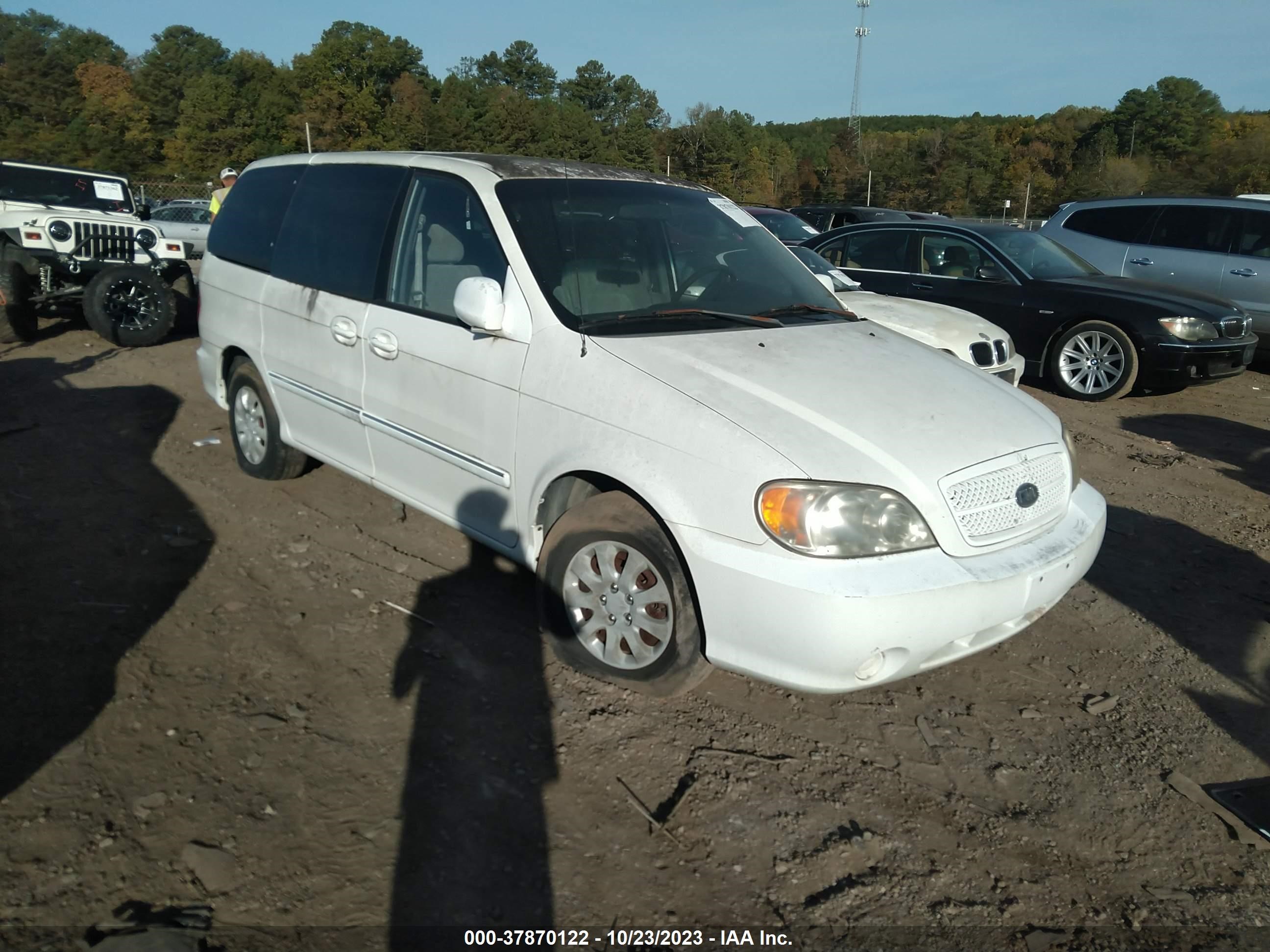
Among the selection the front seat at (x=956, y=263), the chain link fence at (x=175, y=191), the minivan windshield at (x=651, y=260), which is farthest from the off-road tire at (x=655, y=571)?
the chain link fence at (x=175, y=191)

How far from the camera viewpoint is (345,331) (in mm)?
4234

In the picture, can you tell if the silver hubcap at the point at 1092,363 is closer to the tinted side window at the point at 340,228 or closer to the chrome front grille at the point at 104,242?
the tinted side window at the point at 340,228

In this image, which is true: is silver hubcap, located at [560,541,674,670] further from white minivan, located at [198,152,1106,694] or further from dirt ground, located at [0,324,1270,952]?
dirt ground, located at [0,324,1270,952]

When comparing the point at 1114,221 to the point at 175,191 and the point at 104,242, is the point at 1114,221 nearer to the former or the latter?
the point at 104,242

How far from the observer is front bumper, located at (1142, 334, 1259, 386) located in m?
8.08

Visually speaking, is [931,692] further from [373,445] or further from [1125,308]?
[1125,308]

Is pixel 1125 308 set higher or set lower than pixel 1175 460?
higher

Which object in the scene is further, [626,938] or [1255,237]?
[1255,237]

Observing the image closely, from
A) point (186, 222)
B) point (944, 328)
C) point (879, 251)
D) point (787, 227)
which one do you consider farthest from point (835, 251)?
point (186, 222)

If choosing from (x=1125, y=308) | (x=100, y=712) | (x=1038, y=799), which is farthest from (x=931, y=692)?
(x=1125, y=308)

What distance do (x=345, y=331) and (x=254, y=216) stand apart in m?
1.50

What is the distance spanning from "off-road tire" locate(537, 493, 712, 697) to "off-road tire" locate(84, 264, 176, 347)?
779 cm

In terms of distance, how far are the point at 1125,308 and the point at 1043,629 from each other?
5380 millimetres

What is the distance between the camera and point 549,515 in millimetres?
3480
